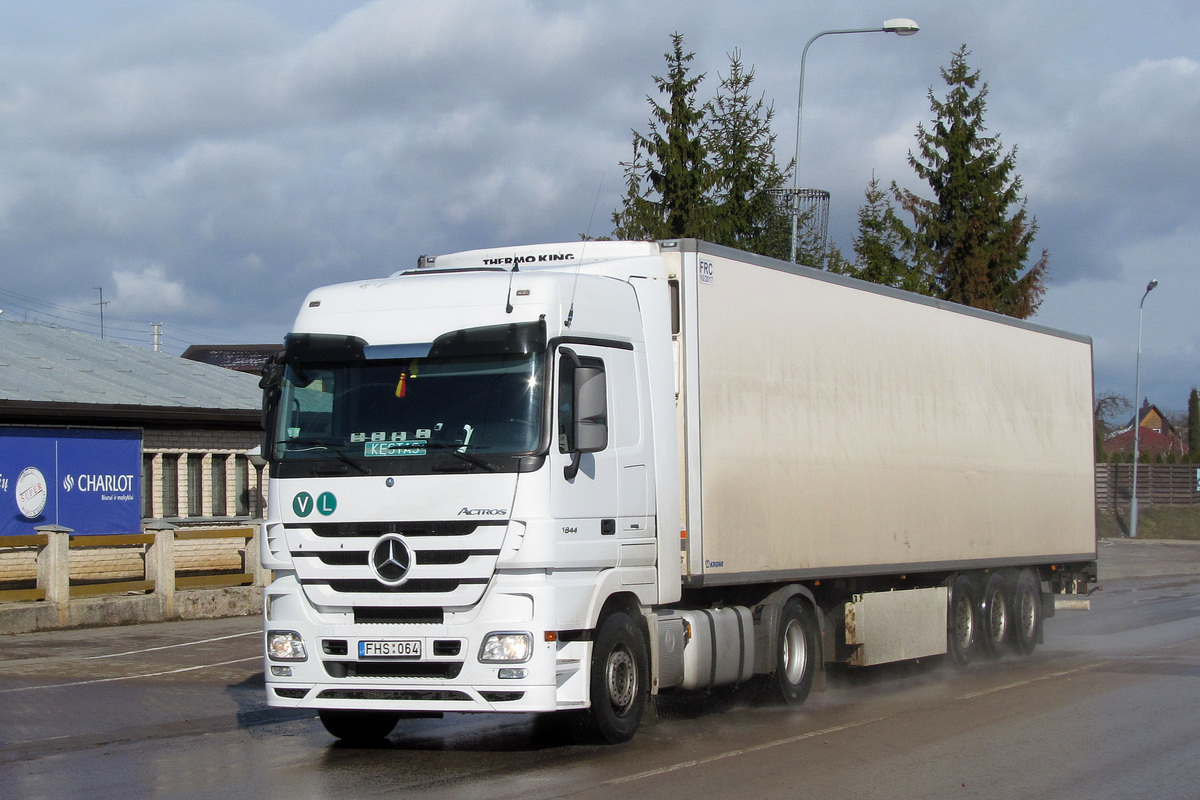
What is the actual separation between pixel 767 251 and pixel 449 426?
16.3m

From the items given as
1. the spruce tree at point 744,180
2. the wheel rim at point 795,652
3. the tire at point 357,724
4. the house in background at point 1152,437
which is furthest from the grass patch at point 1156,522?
the house in background at point 1152,437

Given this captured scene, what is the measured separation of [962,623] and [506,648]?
25.7 feet

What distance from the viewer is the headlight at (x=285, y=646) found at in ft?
29.9

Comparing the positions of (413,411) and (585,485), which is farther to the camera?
(585,485)

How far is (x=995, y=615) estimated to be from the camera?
619 inches

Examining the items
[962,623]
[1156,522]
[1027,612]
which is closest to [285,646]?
[962,623]

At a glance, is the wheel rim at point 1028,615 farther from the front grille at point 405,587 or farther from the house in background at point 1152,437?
the house in background at point 1152,437

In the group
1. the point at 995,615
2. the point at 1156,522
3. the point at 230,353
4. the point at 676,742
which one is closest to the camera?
the point at 676,742

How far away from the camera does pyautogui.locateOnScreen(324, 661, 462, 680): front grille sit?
28.8 ft

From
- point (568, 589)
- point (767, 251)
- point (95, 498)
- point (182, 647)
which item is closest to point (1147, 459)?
point (767, 251)

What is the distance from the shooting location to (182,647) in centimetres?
1702

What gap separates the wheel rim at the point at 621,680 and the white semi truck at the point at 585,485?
25mm

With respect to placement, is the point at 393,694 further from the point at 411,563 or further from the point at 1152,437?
the point at 1152,437

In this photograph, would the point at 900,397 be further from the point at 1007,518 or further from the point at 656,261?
the point at 656,261
